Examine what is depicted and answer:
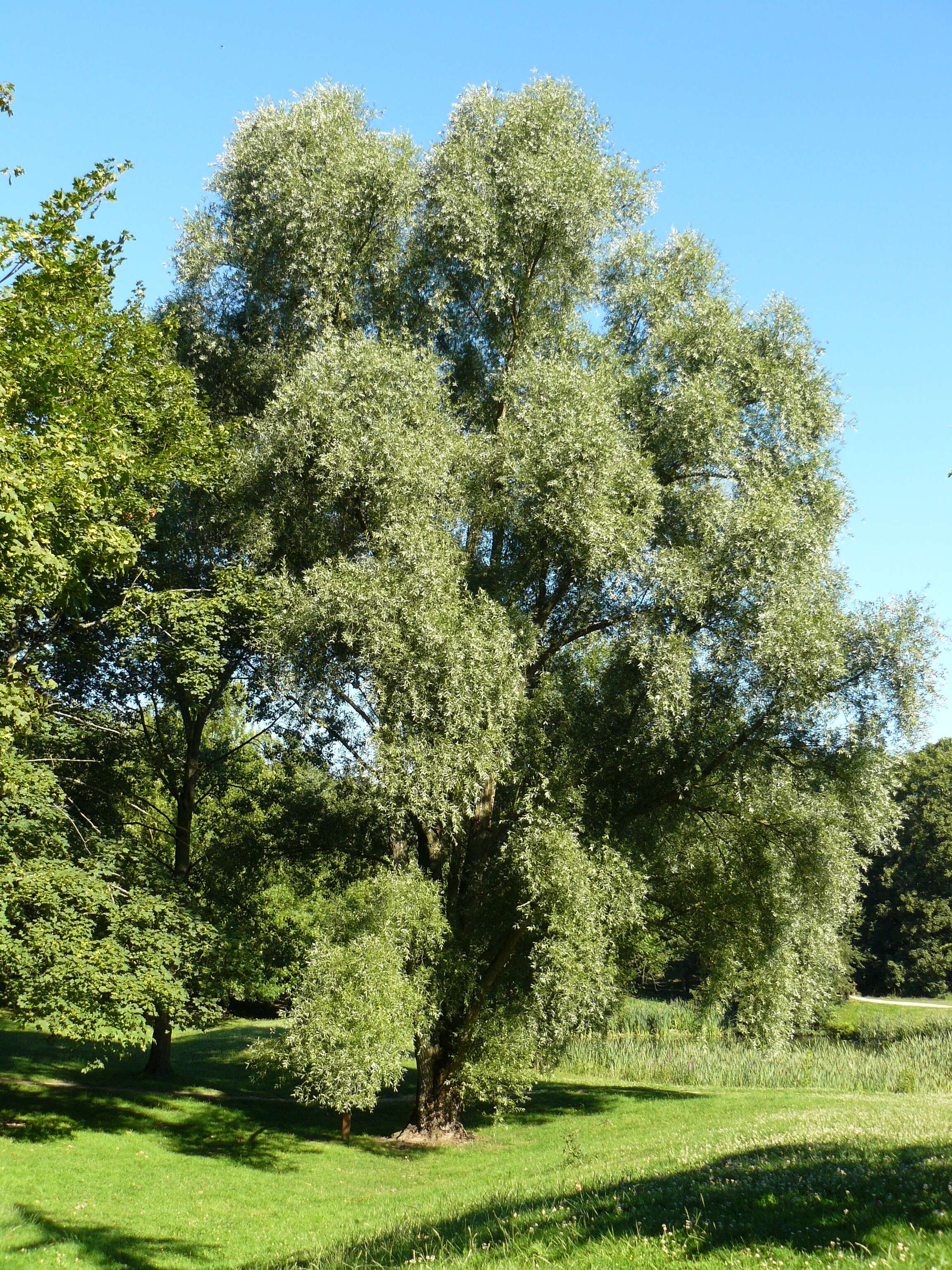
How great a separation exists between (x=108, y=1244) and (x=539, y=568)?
46.8ft

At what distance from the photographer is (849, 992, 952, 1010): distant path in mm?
46812

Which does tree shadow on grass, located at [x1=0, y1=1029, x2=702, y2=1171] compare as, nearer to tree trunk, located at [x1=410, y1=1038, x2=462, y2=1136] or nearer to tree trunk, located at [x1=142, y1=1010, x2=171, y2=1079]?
tree trunk, located at [x1=142, y1=1010, x2=171, y2=1079]

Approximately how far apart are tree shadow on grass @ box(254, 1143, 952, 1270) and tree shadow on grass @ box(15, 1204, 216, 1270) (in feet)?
10.2

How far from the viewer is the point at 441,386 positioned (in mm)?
21359

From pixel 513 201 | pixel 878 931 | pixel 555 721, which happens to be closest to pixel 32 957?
pixel 555 721

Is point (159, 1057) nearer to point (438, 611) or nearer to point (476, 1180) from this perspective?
point (476, 1180)

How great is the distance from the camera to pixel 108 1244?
42.1ft

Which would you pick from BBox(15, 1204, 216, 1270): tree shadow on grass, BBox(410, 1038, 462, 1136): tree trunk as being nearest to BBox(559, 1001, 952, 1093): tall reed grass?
BBox(410, 1038, 462, 1136): tree trunk

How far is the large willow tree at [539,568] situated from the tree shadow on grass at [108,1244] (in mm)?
4010

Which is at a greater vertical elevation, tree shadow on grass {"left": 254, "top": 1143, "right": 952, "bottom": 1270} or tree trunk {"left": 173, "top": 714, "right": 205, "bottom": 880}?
tree trunk {"left": 173, "top": 714, "right": 205, "bottom": 880}

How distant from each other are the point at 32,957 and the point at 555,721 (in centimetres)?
1150

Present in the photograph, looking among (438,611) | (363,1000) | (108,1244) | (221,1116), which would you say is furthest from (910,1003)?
(108,1244)

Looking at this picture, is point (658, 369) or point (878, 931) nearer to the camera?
point (658, 369)

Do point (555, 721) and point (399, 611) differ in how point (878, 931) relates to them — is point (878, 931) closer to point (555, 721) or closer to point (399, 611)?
point (555, 721)
